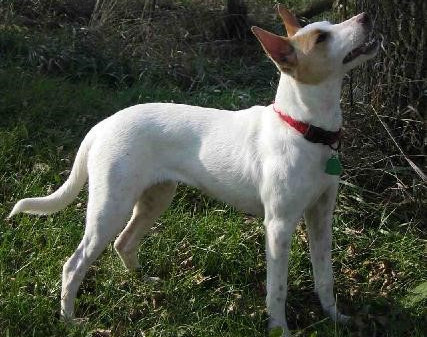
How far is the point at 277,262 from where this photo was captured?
11.9 ft

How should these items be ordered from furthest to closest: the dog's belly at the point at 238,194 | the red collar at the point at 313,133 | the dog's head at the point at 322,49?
the dog's belly at the point at 238,194, the red collar at the point at 313,133, the dog's head at the point at 322,49

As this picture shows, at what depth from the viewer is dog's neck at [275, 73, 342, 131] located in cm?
345

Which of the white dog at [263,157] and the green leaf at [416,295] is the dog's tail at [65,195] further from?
the green leaf at [416,295]

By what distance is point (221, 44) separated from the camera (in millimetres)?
8352

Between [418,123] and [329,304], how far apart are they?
134 cm

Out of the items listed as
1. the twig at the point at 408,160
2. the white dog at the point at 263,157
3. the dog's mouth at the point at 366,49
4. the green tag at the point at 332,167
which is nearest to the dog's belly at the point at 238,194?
the white dog at the point at 263,157

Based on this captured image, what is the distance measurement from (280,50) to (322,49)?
0.20 metres

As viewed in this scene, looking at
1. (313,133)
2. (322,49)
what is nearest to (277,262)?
(313,133)

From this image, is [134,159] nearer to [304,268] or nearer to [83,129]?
[304,268]

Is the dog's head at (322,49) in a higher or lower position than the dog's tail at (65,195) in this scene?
higher

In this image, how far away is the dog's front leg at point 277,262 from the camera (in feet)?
11.7

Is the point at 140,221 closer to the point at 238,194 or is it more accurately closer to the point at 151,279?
the point at 151,279

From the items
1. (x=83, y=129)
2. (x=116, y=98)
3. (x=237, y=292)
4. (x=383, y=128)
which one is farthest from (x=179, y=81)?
(x=237, y=292)

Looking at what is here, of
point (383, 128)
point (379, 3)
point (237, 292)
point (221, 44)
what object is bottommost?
point (221, 44)
